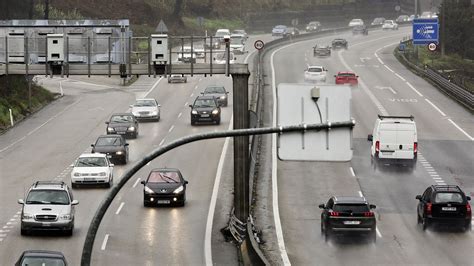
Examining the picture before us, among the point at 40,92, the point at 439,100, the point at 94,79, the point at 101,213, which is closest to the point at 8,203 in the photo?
the point at 101,213

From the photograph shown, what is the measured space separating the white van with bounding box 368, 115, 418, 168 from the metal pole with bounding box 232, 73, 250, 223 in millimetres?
14718

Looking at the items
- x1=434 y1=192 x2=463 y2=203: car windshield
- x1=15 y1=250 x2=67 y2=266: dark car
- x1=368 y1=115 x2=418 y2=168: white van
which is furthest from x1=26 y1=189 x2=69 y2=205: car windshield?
x1=368 y1=115 x2=418 y2=168: white van

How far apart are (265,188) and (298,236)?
29.9 ft

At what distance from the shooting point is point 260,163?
178ft

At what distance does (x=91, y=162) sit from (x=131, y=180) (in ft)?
11.1

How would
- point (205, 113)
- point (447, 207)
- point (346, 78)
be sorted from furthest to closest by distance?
point (346, 78) → point (205, 113) → point (447, 207)

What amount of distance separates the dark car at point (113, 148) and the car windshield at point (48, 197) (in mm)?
14741

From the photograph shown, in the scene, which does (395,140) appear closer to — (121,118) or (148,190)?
(148,190)

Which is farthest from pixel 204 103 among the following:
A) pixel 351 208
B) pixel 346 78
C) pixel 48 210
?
pixel 48 210

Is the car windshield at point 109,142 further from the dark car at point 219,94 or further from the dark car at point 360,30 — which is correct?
the dark car at point 360,30

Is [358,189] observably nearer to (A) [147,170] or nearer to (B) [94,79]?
(A) [147,170]

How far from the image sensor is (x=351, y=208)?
1486 inches

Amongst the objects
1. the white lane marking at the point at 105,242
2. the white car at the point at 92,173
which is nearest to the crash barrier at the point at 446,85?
the white car at the point at 92,173

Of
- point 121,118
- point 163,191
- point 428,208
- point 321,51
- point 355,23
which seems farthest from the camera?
point 355,23
